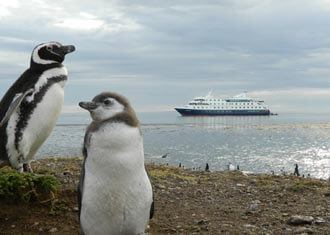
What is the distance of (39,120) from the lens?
23.9ft

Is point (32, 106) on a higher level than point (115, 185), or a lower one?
higher

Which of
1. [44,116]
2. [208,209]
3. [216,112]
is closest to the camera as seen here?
[208,209]

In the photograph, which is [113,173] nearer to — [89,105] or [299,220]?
[89,105]

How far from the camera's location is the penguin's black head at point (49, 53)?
7539mm

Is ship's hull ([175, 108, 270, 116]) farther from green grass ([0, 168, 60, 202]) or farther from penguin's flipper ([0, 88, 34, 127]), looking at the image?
green grass ([0, 168, 60, 202])

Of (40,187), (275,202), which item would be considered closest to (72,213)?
(40,187)

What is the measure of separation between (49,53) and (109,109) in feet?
10.8

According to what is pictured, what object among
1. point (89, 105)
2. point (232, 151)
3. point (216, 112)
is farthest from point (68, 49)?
point (216, 112)

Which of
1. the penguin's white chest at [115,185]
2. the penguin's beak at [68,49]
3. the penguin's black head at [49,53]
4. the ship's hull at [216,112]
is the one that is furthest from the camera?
the ship's hull at [216,112]

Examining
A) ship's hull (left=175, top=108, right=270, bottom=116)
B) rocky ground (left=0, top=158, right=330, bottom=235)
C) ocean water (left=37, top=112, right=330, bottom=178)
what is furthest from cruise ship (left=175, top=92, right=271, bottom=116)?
rocky ground (left=0, top=158, right=330, bottom=235)

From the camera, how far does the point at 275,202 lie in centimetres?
775

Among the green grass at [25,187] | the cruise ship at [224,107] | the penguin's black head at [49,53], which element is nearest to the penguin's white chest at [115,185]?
the green grass at [25,187]

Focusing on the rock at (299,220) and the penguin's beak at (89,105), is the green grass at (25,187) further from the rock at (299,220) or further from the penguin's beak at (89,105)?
the rock at (299,220)

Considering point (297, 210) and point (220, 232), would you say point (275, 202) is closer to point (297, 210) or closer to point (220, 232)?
point (297, 210)
